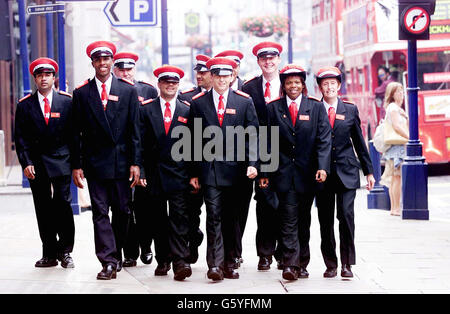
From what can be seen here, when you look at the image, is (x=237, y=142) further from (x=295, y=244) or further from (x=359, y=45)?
(x=359, y=45)

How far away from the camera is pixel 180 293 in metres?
8.33

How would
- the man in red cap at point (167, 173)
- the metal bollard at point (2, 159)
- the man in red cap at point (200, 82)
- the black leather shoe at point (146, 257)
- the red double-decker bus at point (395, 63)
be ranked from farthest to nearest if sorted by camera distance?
1. the metal bollard at point (2, 159)
2. the red double-decker bus at point (395, 63)
3. the man in red cap at point (200, 82)
4. the black leather shoe at point (146, 257)
5. the man in red cap at point (167, 173)

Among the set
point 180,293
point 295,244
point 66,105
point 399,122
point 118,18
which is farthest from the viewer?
point 118,18

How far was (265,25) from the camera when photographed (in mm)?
39844

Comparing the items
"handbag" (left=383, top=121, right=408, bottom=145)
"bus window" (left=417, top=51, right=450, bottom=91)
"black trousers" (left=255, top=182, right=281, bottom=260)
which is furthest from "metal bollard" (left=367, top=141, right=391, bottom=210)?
"black trousers" (left=255, top=182, right=281, bottom=260)

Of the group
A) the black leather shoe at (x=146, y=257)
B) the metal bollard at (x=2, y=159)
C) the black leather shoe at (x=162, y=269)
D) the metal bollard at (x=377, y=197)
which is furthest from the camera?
the metal bollard at (x=2, y=159)

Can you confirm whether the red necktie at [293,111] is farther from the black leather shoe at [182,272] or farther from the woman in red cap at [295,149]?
the black leather shoe at [182,272]

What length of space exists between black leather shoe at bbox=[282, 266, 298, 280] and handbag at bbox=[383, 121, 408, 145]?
5.63 m

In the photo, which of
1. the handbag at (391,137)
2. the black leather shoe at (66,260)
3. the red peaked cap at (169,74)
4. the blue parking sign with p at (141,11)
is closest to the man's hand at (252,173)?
the red peaked cap at (169,74)

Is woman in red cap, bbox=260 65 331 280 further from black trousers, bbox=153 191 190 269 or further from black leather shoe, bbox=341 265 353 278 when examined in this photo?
black trousers, bbox=153 191 190 269

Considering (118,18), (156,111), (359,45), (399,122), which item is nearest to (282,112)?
(156,111)

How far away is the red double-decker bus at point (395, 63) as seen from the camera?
1956 cm

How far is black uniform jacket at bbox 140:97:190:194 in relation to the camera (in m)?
9.09

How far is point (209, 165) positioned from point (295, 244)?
999mm
